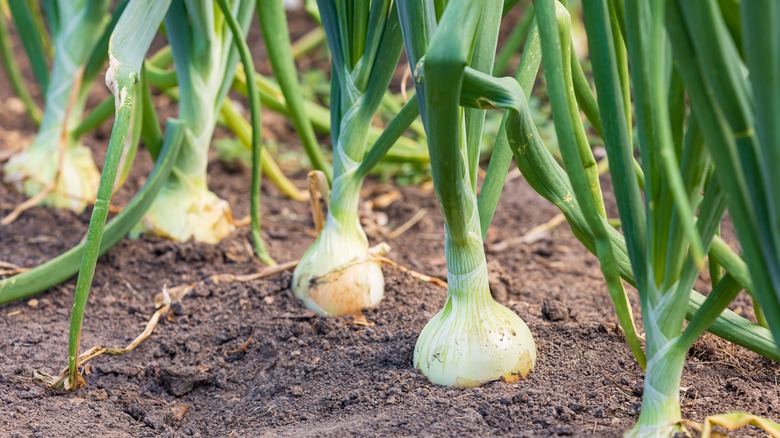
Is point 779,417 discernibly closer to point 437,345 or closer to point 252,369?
point 437,345

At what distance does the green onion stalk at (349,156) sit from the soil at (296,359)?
40 mm

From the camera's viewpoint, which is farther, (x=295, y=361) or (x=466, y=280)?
(x=295, y=361)

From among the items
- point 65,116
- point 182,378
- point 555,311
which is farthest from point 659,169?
point 65,116

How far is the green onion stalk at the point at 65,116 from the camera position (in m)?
1.76

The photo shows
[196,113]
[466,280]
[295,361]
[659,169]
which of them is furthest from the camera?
[196,113]

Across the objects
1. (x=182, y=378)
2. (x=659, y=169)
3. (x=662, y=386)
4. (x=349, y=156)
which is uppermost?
(x=659, y=169)

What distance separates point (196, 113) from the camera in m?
1.60

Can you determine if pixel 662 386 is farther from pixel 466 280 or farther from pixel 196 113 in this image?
pixel 196 113

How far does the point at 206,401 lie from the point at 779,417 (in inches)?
29.9

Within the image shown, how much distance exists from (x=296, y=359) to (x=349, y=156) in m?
0.33

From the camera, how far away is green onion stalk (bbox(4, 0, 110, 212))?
1.76 meters

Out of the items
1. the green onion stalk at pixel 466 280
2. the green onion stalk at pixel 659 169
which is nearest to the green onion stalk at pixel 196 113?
the green onion stalk at pixel 466 280

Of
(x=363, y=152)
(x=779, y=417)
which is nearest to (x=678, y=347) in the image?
(x=779, y=417)

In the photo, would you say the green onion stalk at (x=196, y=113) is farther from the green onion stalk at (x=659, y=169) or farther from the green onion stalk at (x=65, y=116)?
the green onion stalk at (x=659, y=169)
